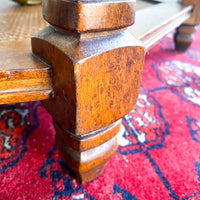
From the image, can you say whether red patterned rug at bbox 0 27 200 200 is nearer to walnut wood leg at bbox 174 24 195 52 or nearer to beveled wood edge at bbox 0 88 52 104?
beveled wood edge at bbox 0 88 52 104

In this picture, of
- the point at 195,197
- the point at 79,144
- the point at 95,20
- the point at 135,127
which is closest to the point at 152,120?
the point at 135,127

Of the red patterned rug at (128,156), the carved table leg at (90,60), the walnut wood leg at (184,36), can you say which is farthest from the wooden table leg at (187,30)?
the carved table leg at (90,60)

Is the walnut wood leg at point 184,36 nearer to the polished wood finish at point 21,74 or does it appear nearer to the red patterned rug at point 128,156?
the red patterned rug at point 128,156

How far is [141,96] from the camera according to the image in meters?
0.80

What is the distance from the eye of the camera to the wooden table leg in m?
0.89

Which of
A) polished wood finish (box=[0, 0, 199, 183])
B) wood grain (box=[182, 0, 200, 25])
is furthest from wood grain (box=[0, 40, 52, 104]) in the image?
wood grain (box=[182, 0, 200, 25])

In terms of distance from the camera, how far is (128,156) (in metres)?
0.54

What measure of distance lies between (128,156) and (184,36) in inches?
32.0

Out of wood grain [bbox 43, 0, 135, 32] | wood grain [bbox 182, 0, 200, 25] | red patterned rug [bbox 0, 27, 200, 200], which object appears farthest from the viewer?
wood grain [bbox 182, 0, 200, 25]

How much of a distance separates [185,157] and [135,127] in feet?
0.53

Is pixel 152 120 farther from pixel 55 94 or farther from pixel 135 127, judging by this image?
pixel 55 94

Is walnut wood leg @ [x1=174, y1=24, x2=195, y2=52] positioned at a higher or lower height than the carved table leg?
lower

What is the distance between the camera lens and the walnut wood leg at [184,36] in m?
1.06

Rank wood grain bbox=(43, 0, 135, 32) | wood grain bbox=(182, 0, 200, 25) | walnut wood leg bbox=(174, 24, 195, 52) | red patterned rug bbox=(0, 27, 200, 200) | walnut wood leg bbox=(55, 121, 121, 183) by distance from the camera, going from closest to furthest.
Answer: wood grain bbox=(43, 0, 135, 32)
walnut wood leg bbox=(55, 121, 121, 183)
red patterned rug bbox=(0, 27, 200, 200)
wood grain bbox=(182, 0, 200, 25)
walnut wood leg bbox=(174, 24, 195, 52)
